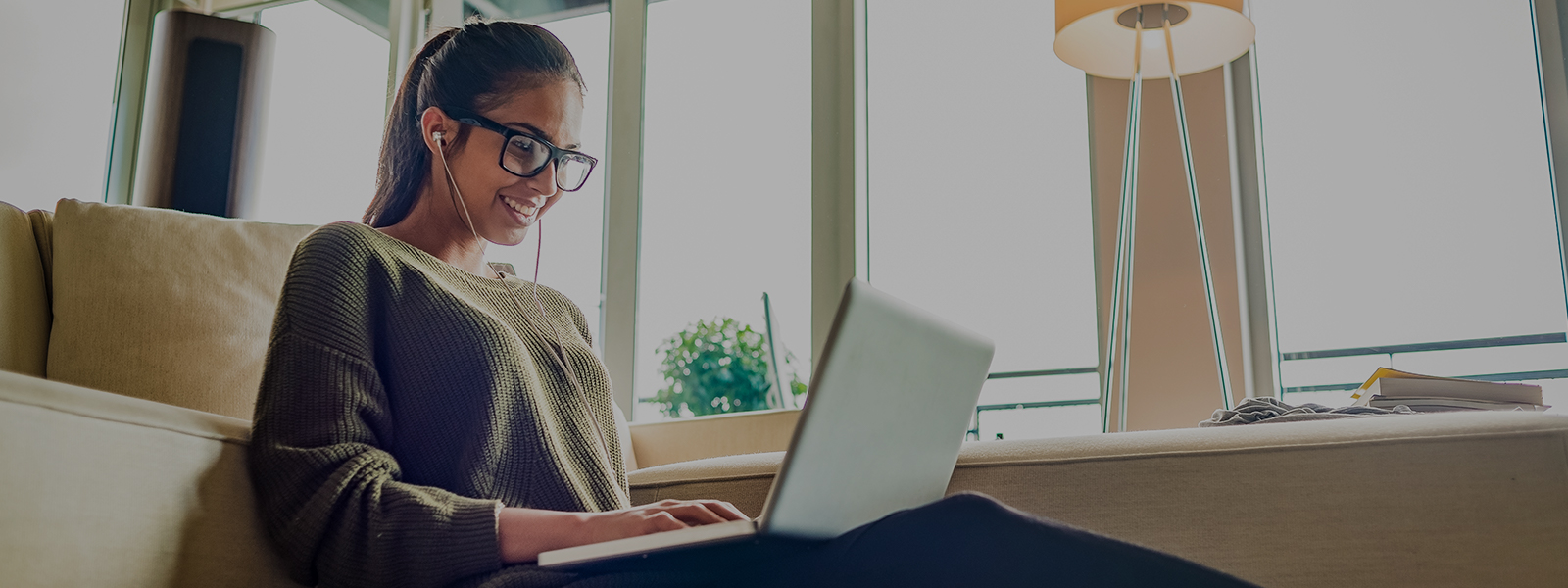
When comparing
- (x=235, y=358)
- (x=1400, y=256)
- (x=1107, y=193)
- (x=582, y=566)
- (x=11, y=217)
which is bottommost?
(x=582, y=566)

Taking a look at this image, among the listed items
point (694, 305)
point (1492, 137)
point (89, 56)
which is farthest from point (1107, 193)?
point (89, 56)

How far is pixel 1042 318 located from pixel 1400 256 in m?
0.91

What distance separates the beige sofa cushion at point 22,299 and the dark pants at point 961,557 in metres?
0.87

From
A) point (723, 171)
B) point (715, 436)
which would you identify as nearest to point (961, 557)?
point (715, 436)

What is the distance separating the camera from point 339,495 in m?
0.90

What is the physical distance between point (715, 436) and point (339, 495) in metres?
1.12

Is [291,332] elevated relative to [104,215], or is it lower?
lower

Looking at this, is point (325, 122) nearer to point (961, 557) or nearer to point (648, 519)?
point (648, 519)

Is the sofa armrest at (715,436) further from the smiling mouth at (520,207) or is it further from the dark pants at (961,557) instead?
the dark pants at (961,557)

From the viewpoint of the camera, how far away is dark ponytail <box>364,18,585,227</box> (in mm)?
1367

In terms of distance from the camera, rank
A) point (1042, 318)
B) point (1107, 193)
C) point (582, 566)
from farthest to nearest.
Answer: point (1042, 318) < point (1107, 193) < point (582, 566)

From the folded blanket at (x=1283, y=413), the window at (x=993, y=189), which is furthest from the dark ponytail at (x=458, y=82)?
the window at (x=993, y=189)

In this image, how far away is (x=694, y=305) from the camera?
349cm

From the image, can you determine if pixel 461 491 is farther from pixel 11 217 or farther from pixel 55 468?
pixel 11 217
